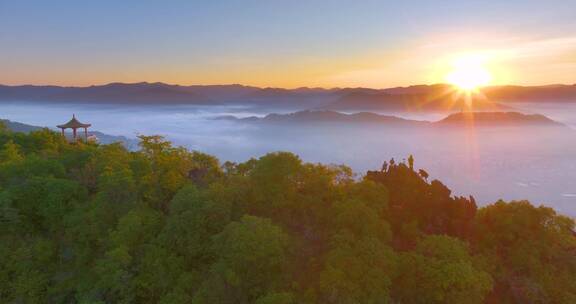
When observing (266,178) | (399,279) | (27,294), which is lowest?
(27,294)

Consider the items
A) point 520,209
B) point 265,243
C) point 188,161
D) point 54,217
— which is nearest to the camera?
point 265,243

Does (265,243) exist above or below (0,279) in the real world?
above

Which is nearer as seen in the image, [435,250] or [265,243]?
[265,243]

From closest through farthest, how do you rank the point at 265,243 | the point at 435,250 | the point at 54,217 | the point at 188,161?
the point at 265,243 → the point at 435,250 → the point at 54,217 → the point at 188,161

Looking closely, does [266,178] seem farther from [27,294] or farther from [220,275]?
[27,294]

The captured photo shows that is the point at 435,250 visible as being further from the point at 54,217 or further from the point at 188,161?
the point at 54,217

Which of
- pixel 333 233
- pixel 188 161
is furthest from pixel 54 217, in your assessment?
pixel 333 233

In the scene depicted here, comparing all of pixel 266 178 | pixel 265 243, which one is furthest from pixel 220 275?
pixel 266 178
